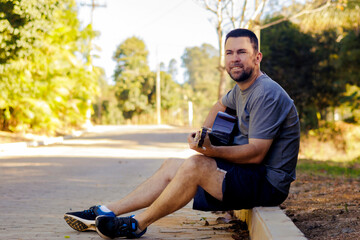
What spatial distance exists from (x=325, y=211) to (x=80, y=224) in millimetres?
2230

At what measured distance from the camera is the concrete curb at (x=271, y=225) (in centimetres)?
327

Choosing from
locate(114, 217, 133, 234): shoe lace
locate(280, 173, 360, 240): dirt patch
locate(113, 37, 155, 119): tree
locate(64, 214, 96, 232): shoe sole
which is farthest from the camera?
locate(113, 37, 155, 119): tree

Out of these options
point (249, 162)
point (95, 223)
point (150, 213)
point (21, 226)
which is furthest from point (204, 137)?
point (21, 226)

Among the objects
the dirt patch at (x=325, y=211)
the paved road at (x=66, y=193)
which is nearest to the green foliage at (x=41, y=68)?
the paved road at (x=66, y=193)

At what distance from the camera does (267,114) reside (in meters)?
4.17

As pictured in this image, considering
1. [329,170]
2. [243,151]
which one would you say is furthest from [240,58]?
[329,170]

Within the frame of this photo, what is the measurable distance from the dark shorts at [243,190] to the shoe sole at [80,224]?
1.04 m

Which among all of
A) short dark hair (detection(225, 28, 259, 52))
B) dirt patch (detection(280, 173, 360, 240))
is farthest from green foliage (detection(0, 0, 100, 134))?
short dark hair (detection(225, 28, 259, 52))

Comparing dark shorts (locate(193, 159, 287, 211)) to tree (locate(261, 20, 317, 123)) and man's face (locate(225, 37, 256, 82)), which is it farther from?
tree (locate(261, 20, 317, 123))

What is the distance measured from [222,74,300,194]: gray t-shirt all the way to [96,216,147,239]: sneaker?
120 cm

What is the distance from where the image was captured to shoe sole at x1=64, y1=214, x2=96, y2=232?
462 cm

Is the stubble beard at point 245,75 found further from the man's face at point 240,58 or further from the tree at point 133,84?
the tree at point 133,84

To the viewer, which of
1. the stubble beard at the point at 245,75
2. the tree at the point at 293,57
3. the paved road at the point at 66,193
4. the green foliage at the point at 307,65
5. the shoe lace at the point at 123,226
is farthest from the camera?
the tree at the point at 293,57

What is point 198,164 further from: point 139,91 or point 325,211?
point 139,91
